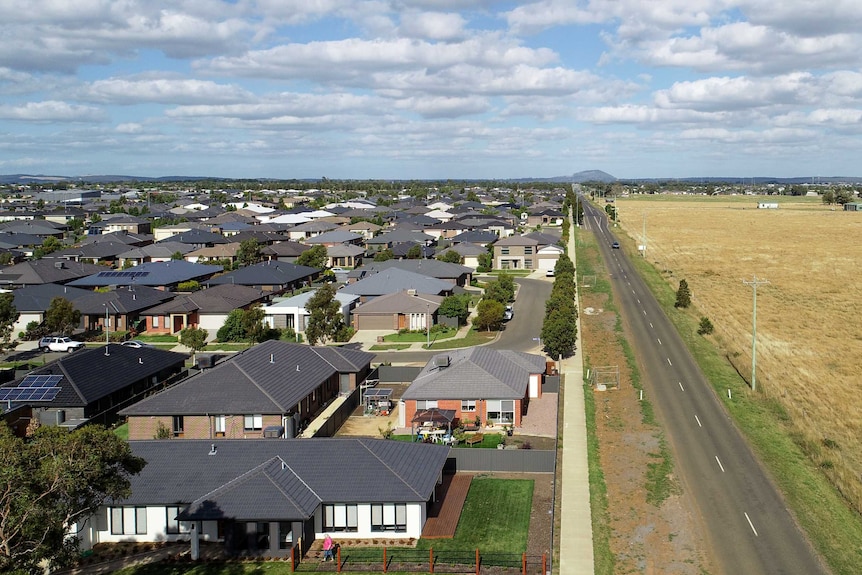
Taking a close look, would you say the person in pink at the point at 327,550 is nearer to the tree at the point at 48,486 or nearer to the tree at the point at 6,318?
the tree at the point at 48,486

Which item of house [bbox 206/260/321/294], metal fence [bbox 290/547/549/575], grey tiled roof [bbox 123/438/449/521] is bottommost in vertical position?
metal fence [bbox 290/547/549/575]

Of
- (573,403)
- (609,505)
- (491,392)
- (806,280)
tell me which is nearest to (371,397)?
(491,392)

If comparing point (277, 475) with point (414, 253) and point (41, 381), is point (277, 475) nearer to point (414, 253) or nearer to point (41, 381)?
point (41, 381)

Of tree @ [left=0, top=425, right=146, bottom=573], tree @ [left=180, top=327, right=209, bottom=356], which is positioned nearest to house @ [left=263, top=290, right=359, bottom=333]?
tree @ [left=180, top=327, right=209, bottom=356]

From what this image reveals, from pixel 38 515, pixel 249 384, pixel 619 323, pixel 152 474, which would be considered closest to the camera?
pixel 38 515

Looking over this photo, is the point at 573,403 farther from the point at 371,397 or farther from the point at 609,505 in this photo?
the point at 609,505

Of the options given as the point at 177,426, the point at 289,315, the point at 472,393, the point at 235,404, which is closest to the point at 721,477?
the point at 472,393

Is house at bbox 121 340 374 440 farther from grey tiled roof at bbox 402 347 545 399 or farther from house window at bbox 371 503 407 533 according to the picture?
house window at bbox 371 503 407 533
